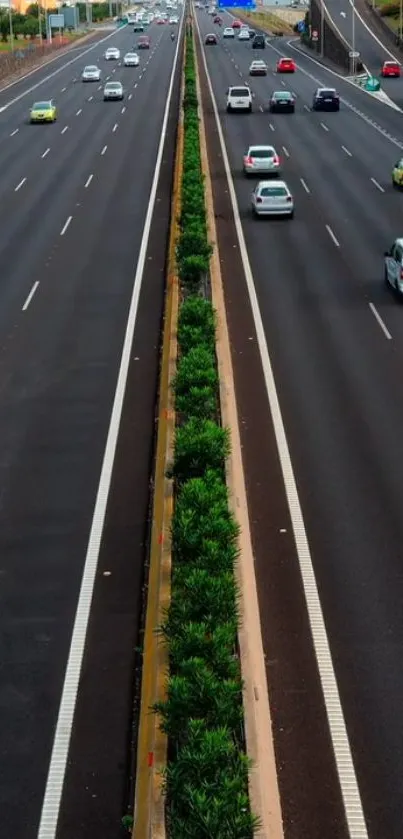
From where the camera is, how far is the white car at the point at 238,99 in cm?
6531

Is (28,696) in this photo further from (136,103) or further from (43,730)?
(136,103)

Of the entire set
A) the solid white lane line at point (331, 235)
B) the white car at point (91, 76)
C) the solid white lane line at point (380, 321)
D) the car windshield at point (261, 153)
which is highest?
the white car at point (91, 76)

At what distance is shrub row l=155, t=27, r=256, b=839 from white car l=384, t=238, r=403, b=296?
929 centimetres

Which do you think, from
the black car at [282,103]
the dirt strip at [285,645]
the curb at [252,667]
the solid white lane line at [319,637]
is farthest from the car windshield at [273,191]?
the black car at [282,103]

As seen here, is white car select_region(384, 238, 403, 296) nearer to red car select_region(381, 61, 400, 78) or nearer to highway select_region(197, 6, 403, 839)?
highway select_region(197, 6, 403, 839)

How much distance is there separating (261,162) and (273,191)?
301 inches

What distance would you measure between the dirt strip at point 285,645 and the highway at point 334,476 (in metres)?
0.02

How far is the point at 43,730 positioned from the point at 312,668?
111 inches

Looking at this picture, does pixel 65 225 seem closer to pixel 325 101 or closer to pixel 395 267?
pixel 395 267

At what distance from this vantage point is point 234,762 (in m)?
9.39

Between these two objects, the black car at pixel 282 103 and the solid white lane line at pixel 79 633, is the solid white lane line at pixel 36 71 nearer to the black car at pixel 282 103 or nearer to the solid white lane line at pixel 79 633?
the black car at pixel 282 103

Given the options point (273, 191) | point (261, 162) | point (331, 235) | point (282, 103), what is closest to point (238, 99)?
point (282, 103)

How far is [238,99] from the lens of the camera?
65.3 meters

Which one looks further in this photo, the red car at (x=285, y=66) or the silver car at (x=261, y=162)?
the red car at (x=285, y=66)
